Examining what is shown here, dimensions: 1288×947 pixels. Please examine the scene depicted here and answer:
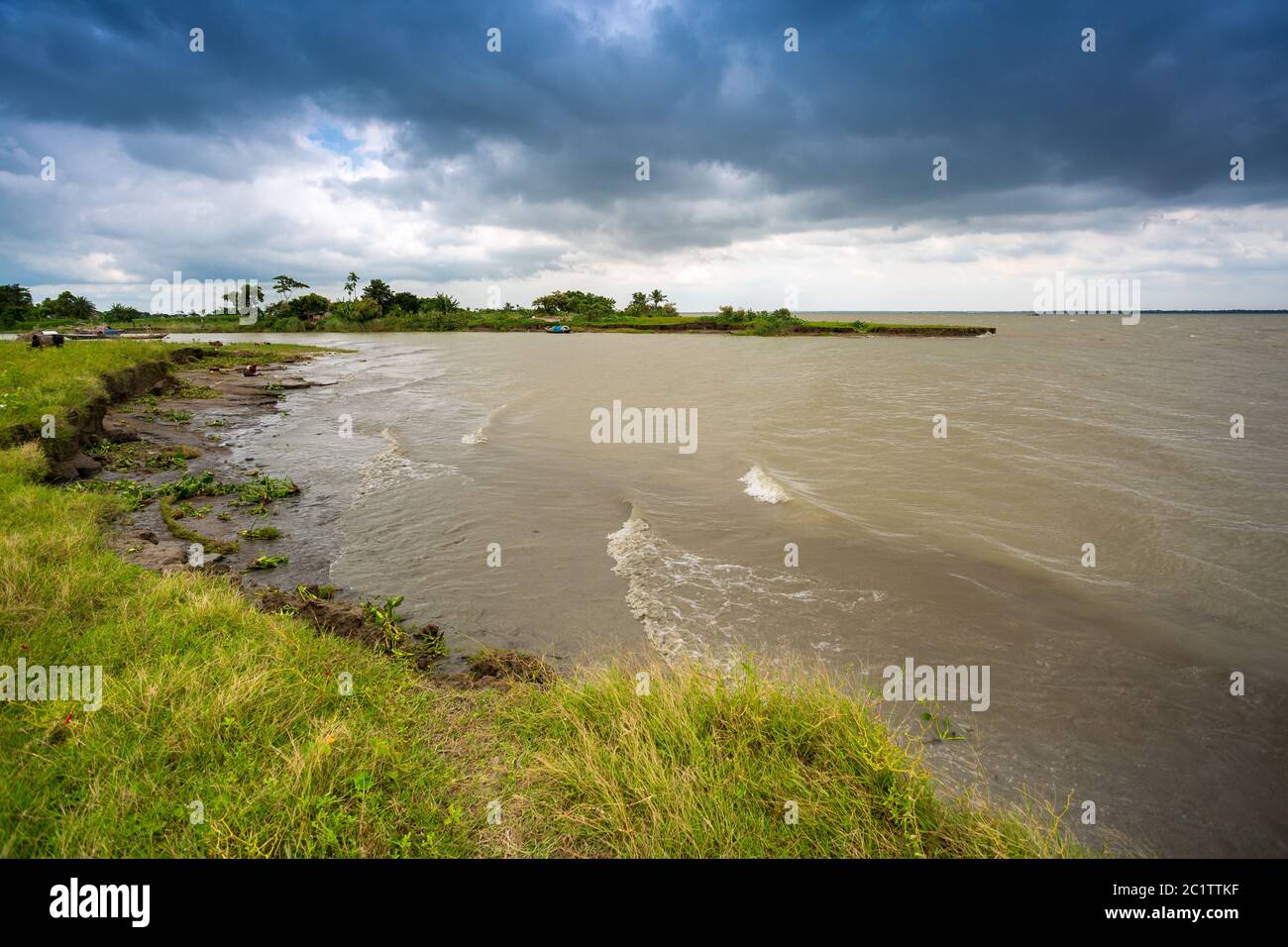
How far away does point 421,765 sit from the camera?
393 cm

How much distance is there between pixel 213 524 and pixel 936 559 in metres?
12.6

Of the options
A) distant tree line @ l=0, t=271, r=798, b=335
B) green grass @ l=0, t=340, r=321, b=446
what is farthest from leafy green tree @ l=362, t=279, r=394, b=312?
green grass @ l=0, t=340, r=321, b=446

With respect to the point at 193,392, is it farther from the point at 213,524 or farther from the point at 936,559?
the point at 936,559

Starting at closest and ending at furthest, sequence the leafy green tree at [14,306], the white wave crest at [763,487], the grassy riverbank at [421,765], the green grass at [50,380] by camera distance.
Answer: the grassy riverbank at [421,765], the green grass at [50,380], the white wave crest at [763,487], the leafy green tree at [14,306]

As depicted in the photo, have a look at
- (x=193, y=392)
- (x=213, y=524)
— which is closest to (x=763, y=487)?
(x=213, y=524)

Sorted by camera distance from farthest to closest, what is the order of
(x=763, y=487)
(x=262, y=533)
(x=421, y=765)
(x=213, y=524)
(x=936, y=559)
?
(x=763, y=487) < (x=213, y=524) < (x=262, y=533) < (x=936, y=559) < (x=421, y=765)

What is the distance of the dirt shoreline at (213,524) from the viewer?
6.09 m

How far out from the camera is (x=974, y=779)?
454 cm

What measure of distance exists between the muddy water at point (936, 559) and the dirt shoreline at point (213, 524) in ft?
2.28

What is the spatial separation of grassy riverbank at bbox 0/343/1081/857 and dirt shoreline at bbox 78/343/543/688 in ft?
2.51

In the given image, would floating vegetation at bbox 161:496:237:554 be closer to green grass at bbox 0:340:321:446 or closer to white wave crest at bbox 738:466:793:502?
green grass at bbox 0:340:321:446

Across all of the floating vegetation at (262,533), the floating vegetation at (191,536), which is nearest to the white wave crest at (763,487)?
the floating vegetation at (262,533)

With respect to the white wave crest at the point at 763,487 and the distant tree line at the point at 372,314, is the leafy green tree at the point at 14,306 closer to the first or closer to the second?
the distant tree line at the point at 372,314
